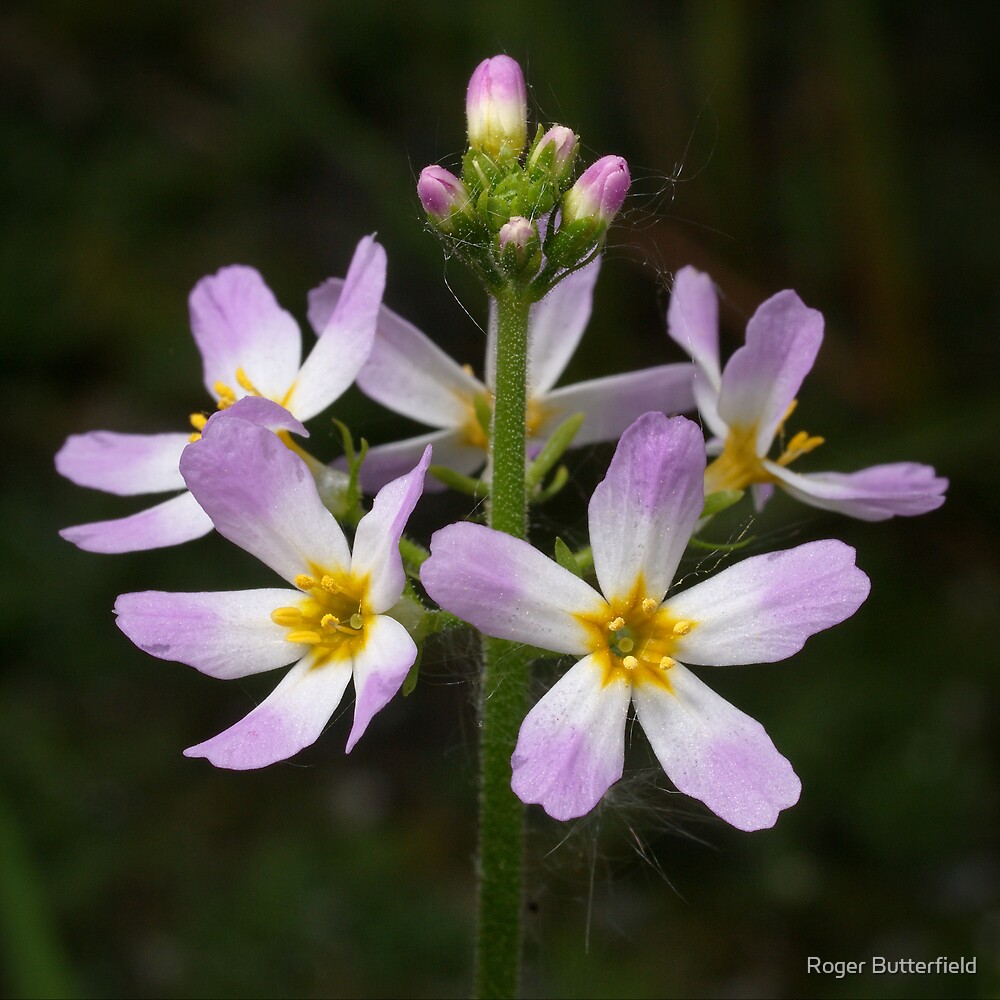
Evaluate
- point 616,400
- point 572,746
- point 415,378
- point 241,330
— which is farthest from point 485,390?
point 572,746

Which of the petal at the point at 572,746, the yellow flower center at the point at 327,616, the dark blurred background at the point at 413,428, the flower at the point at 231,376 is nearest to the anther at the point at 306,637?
the yellow flower center at the point at 327,616

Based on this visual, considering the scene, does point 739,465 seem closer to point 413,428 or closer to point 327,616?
point 327,616

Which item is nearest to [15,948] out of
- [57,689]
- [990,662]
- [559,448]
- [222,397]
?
[57,689]

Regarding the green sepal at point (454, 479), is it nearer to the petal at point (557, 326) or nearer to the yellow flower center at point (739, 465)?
the petal at point (557, 326)

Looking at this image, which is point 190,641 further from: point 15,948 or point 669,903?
point 669,903

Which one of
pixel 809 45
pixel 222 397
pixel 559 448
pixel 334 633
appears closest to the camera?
pixel 334 633

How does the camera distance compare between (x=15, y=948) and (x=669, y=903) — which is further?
(x=669, y=903)

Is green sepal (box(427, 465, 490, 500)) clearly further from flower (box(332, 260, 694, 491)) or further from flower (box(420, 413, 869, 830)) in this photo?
flower (box(420, 413, 869, 830))
